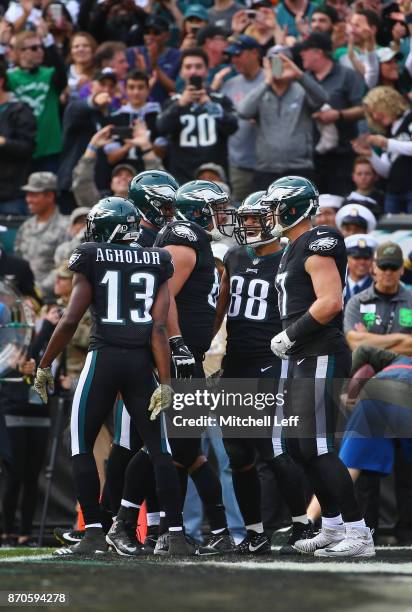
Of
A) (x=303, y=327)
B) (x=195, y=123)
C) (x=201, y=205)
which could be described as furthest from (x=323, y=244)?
(x=195, y=123)

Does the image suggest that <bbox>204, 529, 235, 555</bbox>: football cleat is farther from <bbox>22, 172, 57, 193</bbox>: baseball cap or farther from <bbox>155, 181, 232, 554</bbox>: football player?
<bbox>22, 172, 57, 193</bbox>: baseball cap

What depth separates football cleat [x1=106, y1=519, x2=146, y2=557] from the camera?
7.25 metres

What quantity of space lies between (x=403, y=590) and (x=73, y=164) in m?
8.31

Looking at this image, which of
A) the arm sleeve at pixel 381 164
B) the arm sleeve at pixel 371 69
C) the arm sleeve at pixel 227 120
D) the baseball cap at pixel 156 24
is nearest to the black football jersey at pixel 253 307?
the arm sleeve at pixel 381 164

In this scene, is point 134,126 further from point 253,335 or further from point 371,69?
point 253,335

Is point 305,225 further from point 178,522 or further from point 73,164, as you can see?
Answer: point 73,164

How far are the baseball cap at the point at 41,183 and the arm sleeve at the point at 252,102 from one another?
185 cm

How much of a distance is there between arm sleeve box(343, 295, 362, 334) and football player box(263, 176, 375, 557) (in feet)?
7.07

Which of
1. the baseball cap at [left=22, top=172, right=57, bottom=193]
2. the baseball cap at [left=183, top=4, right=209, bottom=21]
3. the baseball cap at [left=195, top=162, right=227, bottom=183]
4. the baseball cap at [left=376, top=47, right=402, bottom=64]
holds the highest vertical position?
the baseball cap at [left=183, top=4, right=209, bottom=21]

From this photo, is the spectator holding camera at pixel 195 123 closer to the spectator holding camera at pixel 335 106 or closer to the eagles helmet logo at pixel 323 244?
the spectator holding camera at pixel 335 106

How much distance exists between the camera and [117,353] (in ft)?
23.0

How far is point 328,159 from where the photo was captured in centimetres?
1237

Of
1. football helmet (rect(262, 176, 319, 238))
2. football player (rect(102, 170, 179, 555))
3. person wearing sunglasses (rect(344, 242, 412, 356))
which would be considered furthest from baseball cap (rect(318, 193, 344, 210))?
football helmet (rect(262, 176, 319, 238))

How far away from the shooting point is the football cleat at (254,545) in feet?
24.9
